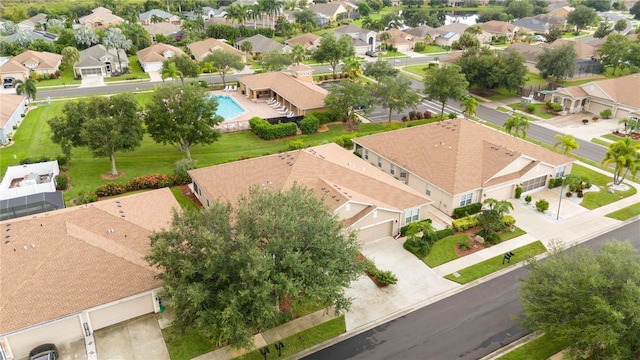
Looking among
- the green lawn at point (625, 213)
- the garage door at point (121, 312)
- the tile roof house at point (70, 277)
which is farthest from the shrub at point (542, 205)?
the garage door at point (121, 312)

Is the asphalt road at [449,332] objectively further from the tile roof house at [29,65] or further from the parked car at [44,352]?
the tile roof house at [29,65]

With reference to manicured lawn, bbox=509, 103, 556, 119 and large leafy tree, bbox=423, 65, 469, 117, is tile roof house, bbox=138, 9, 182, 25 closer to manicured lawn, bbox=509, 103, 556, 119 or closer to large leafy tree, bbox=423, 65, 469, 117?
large leafy tree, bbox=423, 65, 469, 117

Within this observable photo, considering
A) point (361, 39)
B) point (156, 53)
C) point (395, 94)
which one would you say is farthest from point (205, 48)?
point (395, 94)

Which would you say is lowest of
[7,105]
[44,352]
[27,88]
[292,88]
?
[44,352]

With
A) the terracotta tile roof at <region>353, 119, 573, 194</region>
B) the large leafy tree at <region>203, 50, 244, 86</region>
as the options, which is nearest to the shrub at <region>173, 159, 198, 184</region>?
the terracotta tile roof at <region>353, 119, 573, 194</region>

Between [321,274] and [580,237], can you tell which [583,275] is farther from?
[580,237]

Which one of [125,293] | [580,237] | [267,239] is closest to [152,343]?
[125,293]

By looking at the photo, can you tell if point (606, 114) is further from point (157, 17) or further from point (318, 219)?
point (157, 17)
